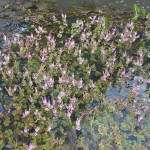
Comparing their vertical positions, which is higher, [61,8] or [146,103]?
[61,8]

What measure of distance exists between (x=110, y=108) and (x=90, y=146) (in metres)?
1.15

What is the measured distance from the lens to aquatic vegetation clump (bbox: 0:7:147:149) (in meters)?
6.80

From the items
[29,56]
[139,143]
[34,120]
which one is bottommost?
[139,143]

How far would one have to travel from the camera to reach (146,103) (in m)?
7.86

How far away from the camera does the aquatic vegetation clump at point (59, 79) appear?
22.3 ft

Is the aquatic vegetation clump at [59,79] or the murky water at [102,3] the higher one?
the murky water at [102,3]

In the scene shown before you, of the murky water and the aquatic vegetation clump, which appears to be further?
the murky water

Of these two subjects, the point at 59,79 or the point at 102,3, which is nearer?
the point at 59,79

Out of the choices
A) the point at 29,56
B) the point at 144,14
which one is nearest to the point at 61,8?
the point at 144,14

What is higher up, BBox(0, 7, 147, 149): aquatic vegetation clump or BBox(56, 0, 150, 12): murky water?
BBox(56, 0, 150, 12): murky water

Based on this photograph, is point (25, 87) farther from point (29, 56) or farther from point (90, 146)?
point (90, 146)

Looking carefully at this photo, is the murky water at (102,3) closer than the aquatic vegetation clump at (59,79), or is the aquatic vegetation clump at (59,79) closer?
the aquatic vegetation clump at (59,79)

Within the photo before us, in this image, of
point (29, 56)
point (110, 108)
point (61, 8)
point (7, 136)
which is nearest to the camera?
point (7, 136)

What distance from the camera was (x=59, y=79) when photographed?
7688 millimetres
